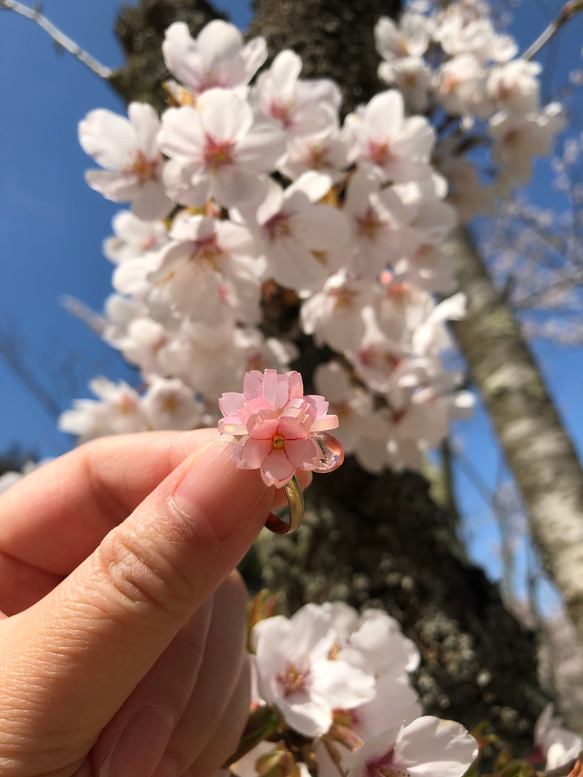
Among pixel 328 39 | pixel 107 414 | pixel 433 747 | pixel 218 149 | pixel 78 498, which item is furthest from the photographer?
pixel 328 39

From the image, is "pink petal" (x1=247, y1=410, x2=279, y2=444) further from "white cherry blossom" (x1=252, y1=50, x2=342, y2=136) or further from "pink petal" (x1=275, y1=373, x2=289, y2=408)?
"white cherry blossom" (x1=252, y1=50, x2=342, y2=136)

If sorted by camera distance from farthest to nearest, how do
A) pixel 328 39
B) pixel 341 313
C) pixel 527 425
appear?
pixel 527 425 → pixel 328 39 → pixel 341 313

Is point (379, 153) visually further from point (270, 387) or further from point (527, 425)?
point (527, 425)

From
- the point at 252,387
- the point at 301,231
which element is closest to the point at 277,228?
the point at 301,231

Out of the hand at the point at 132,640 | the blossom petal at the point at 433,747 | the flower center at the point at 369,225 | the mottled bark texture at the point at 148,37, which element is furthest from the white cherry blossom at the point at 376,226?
the mottled bark texture at the point at 148,37

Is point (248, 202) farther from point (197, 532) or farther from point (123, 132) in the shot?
point (197, 532)

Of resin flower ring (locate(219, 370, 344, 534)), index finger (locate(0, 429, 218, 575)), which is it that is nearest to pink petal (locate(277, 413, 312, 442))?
resin flower ring (locate(219, 370, 344, 534))

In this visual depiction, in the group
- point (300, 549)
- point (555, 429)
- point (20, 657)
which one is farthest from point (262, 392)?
point (555, 429)
